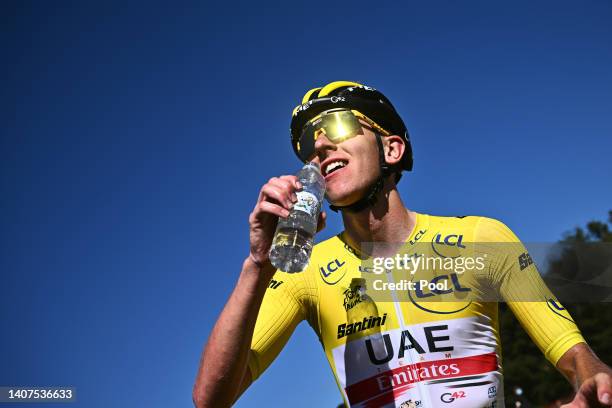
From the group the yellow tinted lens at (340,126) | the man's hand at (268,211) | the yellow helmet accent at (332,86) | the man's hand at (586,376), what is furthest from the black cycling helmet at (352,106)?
the man's hand at (586,376)

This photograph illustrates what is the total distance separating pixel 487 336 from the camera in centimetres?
446

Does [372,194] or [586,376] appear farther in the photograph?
[372,194]

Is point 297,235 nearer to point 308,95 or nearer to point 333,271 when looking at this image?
point 333,271

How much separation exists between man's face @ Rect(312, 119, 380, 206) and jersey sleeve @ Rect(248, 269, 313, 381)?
2.44ft

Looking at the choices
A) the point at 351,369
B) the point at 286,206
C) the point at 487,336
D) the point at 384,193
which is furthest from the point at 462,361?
the point at 286,206

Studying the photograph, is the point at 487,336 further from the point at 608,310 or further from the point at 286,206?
the point at 608,310

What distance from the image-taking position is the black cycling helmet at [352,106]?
17.4 ft

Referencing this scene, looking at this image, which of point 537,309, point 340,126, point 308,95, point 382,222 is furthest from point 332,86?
point 537,309

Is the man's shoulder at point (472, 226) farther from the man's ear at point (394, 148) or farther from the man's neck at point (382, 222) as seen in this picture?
the man's ear at point (394, 148)

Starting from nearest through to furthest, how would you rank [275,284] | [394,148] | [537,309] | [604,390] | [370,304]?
[604,390], [537,309], [370,304], [275,284], [394,148]

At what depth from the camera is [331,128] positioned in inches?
202

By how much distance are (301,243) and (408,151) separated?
7.26 ft

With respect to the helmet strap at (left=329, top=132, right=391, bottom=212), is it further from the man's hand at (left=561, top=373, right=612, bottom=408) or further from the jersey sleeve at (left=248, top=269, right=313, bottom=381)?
the man's hand at (left=561, top=373, right=612, bottom=408)

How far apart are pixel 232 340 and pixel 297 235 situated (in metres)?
0.78
